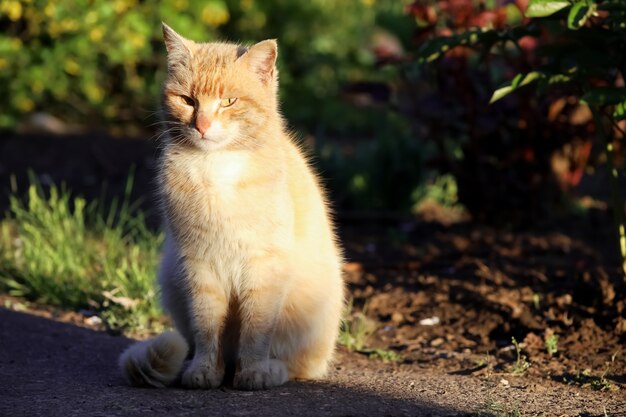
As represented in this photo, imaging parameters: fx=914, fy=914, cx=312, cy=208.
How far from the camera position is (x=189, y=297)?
3.57 metres

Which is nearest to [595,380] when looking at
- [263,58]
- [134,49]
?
[263,58]

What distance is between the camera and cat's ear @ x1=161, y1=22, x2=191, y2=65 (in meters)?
3.53

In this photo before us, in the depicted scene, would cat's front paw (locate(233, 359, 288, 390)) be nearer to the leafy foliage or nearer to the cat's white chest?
the cat's white chest

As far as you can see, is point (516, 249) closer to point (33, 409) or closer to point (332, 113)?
point (33, 409)

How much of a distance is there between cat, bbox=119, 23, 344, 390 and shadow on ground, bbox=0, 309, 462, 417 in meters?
0.13

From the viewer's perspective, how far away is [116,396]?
3396 millimetres

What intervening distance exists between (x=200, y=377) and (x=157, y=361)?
178 mm

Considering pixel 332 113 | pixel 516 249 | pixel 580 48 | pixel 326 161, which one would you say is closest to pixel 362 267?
pixel 516 249

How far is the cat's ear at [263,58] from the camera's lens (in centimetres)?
349

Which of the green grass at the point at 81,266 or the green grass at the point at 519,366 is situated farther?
the green grass at the point at 81,266

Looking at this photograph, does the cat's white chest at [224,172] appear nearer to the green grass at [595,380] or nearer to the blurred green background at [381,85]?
the blurred green background at [381,85]

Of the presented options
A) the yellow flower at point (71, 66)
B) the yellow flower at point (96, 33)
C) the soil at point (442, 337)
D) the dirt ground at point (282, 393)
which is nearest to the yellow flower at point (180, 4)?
the yellow flower at point (96, 33)

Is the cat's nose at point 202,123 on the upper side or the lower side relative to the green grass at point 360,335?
upper


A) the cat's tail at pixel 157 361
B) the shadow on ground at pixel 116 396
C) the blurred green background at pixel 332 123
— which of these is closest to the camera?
the shadow on ground at pixel 116 396
